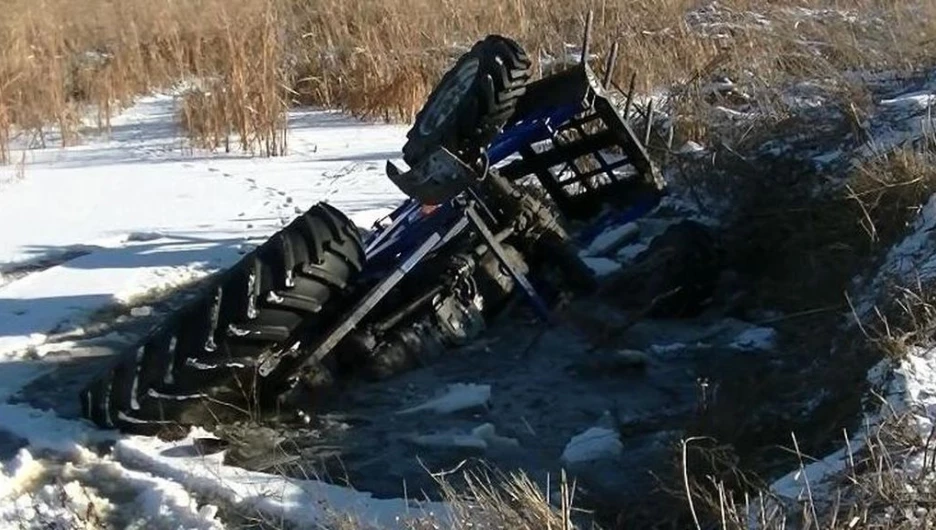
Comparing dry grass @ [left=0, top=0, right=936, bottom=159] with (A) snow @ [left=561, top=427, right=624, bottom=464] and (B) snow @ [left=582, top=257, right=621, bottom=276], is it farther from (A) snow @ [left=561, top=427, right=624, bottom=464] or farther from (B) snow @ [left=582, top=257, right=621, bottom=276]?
(A) snow @ [left=561, top=427, right=624, bottom=464]

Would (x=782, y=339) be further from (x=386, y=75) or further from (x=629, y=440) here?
(x=386, y=75)

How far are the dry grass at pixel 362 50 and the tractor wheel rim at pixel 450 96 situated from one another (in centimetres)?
188

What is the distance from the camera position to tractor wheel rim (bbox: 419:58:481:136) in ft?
16.4

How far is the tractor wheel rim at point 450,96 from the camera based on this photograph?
5.00 metres

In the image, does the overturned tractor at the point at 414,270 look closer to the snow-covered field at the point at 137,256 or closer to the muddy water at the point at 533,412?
the muddy water at the point at 533,412

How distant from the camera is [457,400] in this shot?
4.61 metres

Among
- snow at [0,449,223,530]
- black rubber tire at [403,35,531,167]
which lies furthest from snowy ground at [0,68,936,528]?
black rubber tire at [403,35,531,167]

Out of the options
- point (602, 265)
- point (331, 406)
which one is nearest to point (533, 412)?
point (331, 406)

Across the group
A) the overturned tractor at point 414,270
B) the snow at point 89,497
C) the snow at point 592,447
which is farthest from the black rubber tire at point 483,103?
the snow at point 89,497

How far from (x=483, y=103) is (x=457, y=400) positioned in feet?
3.64

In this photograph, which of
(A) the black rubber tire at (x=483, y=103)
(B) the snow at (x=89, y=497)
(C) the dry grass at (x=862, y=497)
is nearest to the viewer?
(C) the dry grass at (x=862, y=497)

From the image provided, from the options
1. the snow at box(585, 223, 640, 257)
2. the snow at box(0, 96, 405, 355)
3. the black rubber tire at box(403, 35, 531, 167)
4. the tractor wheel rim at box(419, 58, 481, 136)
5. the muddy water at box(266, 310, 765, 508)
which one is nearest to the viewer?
the muddy water at box(266, 310, 765, 508)

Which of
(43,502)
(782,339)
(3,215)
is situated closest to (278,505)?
(43,502)

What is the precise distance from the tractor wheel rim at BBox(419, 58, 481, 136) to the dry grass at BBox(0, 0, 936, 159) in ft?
6.16
